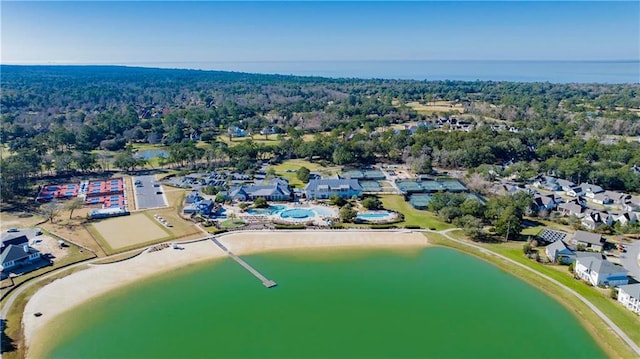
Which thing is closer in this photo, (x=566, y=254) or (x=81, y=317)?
(x=81, y=317)

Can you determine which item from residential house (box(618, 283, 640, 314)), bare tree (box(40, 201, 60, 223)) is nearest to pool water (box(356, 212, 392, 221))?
residential house (box(618, 283, 640, 314))

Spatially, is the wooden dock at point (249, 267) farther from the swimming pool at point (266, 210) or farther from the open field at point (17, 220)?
the open field at point (17, 220)

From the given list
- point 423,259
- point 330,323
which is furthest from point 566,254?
point 330,323

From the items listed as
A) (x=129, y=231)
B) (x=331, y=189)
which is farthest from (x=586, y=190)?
(x=129, y=231)

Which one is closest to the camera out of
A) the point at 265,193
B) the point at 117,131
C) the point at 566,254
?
the point at 566,254

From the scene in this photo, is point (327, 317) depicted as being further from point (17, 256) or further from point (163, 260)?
point (17, 256)

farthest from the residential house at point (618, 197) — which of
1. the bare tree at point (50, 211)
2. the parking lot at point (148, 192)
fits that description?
the bare tree at point (50, 211)

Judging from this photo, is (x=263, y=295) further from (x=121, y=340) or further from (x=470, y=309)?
(x=470, y=309)

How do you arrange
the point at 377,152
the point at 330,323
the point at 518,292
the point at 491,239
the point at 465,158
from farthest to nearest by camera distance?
the point at 377,152 < the point at 465,158 < the point at 491,239 < the point at 518,292 < the point at 330,323
